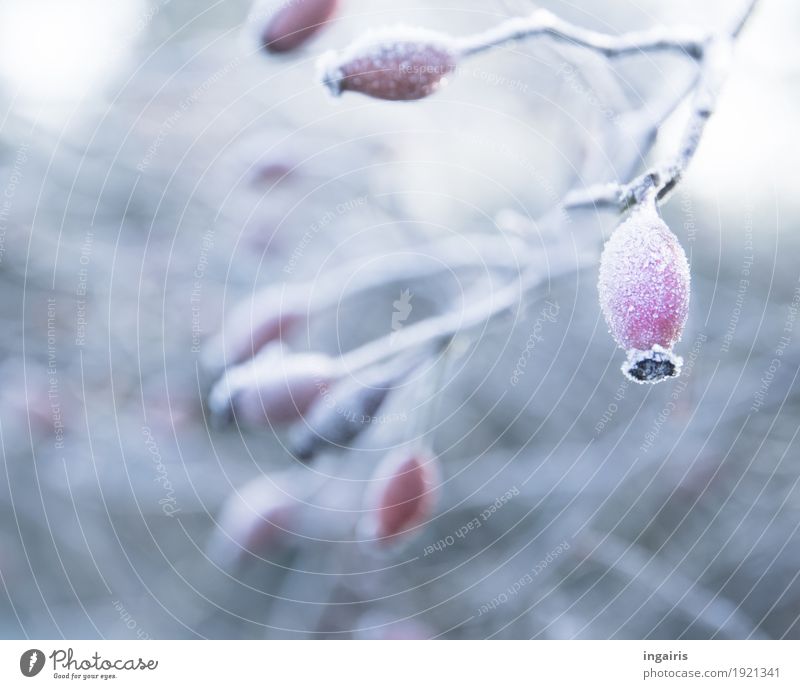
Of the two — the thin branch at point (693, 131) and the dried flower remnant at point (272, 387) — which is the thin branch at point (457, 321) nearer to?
the dried flower remnant at point (272, 387)

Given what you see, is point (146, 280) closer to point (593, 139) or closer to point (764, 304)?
point (593, 139)

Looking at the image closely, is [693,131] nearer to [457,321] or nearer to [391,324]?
[457,321]

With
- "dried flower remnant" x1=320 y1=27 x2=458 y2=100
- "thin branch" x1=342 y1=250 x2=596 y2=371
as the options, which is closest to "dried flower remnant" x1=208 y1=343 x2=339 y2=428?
"thin branch" x1=342 y1=250 x2=596 y2=371
